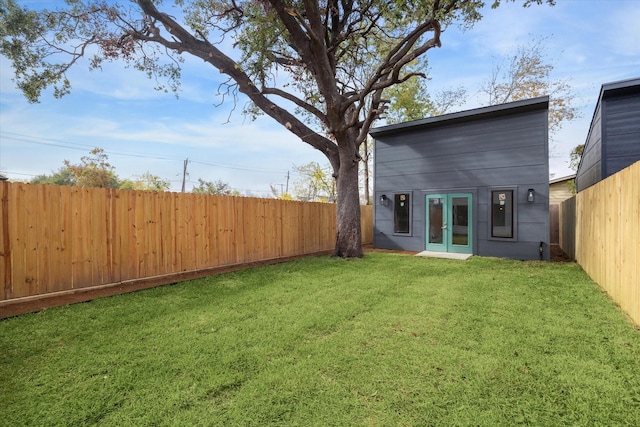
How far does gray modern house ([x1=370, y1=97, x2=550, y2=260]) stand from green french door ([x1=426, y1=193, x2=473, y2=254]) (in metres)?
0.03

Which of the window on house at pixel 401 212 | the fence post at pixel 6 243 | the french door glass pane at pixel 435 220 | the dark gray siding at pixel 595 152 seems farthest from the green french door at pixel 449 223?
the fence post at pixel 6 243

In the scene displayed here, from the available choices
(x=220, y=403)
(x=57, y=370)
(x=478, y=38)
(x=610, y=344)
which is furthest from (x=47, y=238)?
(x=478, y=38)

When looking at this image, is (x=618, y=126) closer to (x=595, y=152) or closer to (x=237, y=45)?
(x=595, y=152)

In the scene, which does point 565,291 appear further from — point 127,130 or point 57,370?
point 127,130

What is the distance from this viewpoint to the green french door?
9.21 metres

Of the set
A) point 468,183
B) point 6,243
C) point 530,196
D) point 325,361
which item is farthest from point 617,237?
point 6,243

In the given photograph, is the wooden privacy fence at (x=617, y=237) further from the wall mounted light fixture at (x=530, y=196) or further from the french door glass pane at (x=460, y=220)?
the french door glass pane at (x=460, y=220)

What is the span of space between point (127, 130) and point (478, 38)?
31.7 meters

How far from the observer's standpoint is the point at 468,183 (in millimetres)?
9195

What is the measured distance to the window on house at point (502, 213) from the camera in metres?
8.54

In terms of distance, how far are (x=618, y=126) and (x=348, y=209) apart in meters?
6.91

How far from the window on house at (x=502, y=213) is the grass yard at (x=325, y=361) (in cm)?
419

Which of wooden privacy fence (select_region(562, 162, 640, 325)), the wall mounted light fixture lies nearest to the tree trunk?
the wall mounted light fixture

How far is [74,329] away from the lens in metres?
3.28
